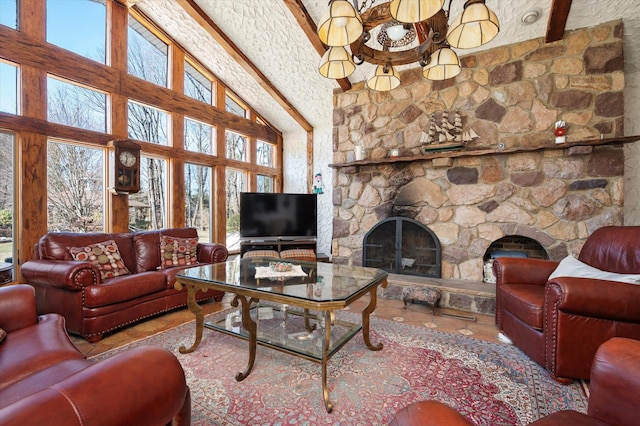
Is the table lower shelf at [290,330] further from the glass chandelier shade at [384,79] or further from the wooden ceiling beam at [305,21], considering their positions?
the wooden ceiling beam at [305,21]

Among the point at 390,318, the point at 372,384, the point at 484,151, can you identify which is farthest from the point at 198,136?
the point at 372,384

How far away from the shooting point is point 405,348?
2.25 meters

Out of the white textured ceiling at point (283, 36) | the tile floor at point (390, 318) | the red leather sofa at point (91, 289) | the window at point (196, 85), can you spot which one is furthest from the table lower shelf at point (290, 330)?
the window at point (196, 85)

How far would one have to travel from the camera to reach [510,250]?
351 centimetres

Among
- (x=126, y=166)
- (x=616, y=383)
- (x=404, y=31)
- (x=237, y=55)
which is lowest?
(x=616, y=383)

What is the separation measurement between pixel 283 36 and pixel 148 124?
2211mm

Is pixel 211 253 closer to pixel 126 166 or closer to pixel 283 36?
pixel 126 166

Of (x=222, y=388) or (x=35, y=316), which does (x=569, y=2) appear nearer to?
(x=222, y=388)

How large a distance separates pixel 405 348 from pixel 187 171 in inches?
157

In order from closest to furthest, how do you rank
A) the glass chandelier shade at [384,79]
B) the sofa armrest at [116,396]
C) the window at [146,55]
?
1. the sofa armrest at [116,396]
2. the glass chandelier shade at [384,79]
3. the window at [146,55]

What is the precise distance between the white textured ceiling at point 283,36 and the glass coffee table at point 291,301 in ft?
9.08

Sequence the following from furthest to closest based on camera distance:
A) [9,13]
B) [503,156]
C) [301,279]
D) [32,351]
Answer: [503,156] → [9,13] → [301,279] → [32,351]

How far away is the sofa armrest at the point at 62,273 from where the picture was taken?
231 centimetres

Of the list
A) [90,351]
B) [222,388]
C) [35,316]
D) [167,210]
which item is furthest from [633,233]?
[167,210]
